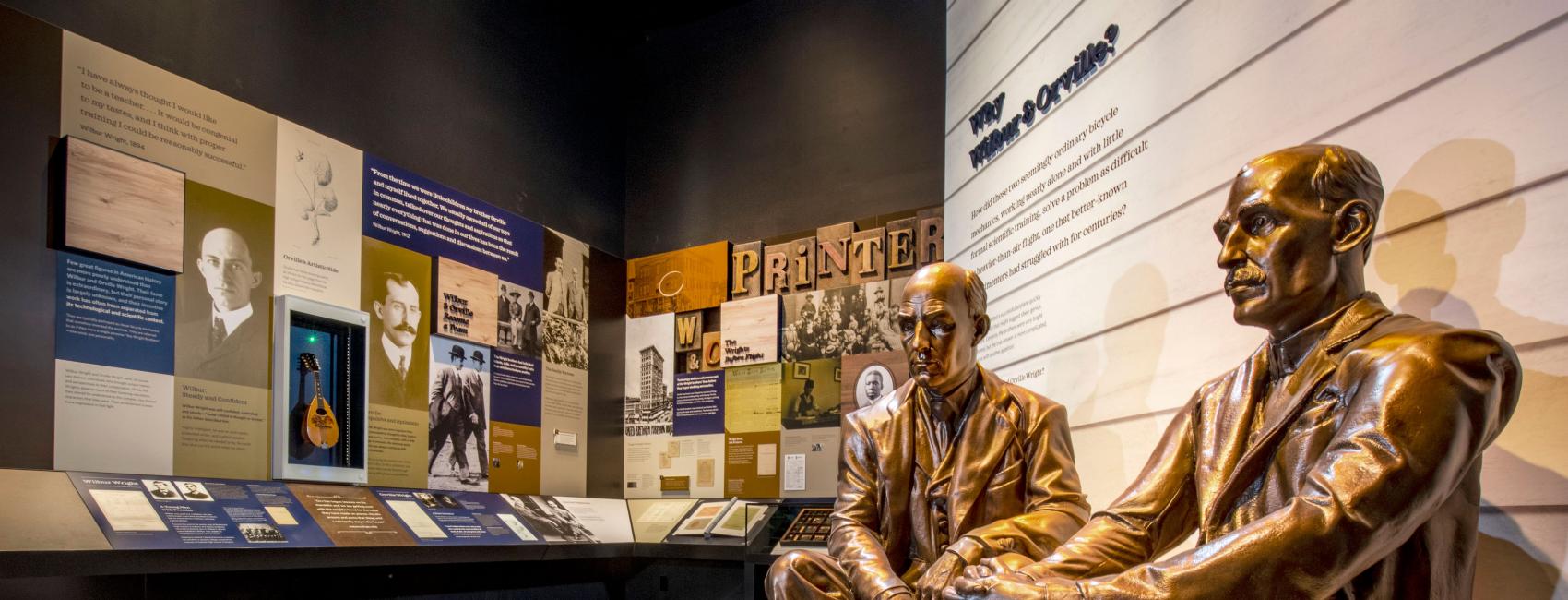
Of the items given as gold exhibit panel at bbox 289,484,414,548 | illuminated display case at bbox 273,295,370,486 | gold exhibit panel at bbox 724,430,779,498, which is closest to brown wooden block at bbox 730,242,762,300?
gold exhibit panel at bbox 724,430,779,498

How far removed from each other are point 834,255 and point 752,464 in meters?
1.33

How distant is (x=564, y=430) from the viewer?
6691 millimetres

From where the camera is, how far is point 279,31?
16.6 ft

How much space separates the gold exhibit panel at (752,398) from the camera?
21.2ft

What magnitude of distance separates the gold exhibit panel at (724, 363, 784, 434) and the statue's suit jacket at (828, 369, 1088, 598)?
3.04 meters

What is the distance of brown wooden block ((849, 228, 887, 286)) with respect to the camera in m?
6.08

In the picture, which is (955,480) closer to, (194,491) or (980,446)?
(980,446)

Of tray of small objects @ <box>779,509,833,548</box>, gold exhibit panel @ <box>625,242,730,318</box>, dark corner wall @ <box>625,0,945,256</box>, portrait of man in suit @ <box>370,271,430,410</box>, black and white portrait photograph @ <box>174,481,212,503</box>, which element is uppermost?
dark corner wall @ <box>625,0,945,256</box>

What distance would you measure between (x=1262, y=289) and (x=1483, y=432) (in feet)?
1.46

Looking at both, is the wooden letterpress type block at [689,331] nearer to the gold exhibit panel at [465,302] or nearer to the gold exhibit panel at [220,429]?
the gold exhibit panel at [465,302]

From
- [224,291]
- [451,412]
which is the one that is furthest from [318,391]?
[451,412]

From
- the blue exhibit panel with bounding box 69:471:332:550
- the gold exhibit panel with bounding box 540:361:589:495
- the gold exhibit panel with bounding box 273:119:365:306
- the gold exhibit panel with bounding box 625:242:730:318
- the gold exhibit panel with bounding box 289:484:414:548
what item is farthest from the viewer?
the gold exhibit panel with bounding box 625:242:730:318

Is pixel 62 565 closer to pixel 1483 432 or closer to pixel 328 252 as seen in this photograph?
pixel 328 252

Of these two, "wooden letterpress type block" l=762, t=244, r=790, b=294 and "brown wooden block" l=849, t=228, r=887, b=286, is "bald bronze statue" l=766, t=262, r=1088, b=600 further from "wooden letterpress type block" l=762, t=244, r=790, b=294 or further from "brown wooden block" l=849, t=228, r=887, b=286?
"wooden letterpress type block" l=762, t=244, r=790, b=294
